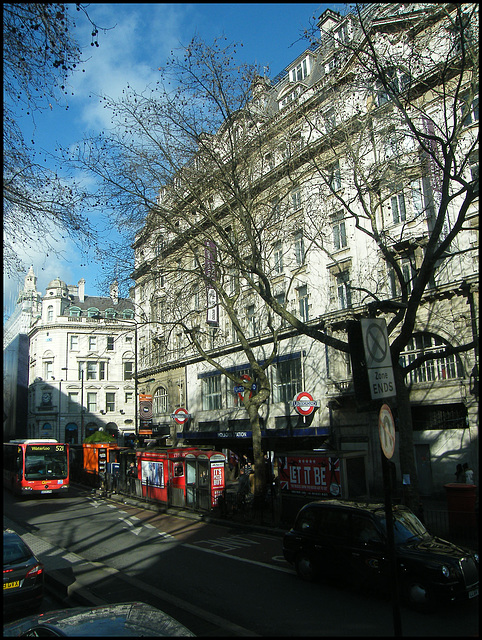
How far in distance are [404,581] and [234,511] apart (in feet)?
35.7

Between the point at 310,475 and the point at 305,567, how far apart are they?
18.2 feet

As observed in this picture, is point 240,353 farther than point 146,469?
Yes

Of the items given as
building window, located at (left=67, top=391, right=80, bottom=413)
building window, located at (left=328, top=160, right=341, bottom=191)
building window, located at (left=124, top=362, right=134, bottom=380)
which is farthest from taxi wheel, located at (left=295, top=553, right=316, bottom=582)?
building window, located at (left=67, top=391, right=80, bottom=413)

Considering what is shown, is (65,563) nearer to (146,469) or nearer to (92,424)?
(146,469)

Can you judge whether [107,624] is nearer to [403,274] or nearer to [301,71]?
[403,274]

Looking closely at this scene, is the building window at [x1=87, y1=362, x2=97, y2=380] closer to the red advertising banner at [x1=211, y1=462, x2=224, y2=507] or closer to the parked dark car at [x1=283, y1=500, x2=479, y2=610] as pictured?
the red advertising banner at [x1=211, y1=462, x2=224, y2=507]

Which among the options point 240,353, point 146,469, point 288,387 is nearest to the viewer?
point 146,469

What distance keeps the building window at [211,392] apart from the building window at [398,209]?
17.5 m

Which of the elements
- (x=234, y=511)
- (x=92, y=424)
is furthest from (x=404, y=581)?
(x=92, y=424)

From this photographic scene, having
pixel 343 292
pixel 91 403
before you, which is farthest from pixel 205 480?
pixel 91 403

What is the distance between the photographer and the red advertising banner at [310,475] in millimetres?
15117

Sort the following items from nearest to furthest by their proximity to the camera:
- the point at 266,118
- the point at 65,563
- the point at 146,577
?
the point at 146,577
the point at 65,563
the point at 266,118

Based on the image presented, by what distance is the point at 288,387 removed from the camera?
29.1 metres

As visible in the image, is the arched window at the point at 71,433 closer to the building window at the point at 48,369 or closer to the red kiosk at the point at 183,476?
the building window at the point at 48,369
